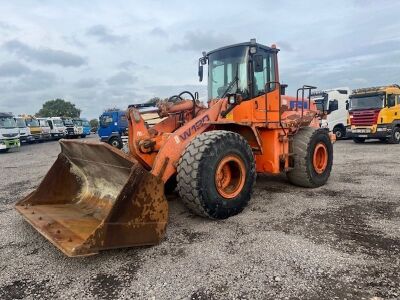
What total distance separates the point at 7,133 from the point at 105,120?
232 inches

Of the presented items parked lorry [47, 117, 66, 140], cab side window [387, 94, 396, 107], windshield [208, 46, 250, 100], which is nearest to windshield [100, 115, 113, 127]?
parked lorry [47, 117, 66, 140]

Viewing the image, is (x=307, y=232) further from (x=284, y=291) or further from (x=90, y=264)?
(x=90, y=264)

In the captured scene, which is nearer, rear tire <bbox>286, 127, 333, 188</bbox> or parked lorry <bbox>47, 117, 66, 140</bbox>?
rear tire <bbox>286, 127, 333, 188</bbox>

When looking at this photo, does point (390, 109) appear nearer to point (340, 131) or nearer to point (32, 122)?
point (340, 131)

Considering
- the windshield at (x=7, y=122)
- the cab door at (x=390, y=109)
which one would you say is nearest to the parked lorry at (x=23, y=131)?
the windshield at (x=7, y=122)

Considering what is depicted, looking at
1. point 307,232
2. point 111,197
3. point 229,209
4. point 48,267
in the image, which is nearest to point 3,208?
point 111,197

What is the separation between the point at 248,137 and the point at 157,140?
1575 millimetres

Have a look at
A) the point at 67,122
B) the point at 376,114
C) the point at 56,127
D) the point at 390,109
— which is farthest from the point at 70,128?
the point at 390,109

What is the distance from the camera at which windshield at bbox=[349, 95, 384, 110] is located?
1678cm

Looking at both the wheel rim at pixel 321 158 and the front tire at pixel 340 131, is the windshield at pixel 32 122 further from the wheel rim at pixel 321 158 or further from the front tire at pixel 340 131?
the wheel rim at pixel 321 158

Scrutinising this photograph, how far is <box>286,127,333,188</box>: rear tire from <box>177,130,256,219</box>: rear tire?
1.80 metres

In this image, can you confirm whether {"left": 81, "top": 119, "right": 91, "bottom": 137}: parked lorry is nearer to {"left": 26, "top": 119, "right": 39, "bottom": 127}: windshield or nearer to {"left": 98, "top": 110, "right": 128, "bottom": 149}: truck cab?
{"left": 26, "top": 119, "right": 39, "bottom": 127}: windshield

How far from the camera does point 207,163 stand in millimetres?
4531

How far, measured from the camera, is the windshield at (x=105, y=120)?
22531mm
